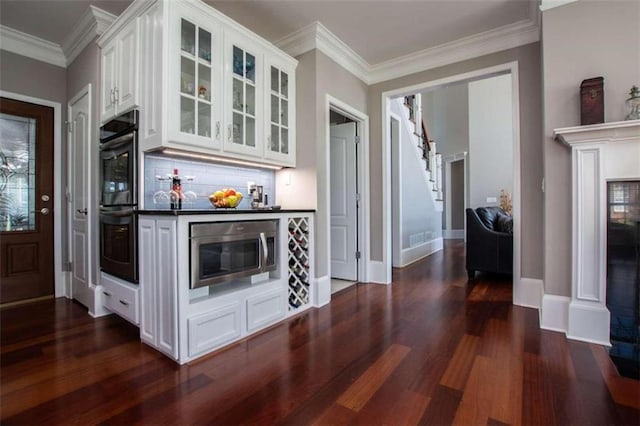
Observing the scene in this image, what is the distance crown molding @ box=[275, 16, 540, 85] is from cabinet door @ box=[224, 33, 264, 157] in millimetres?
582

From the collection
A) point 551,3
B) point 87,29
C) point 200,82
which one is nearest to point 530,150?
point 551,3

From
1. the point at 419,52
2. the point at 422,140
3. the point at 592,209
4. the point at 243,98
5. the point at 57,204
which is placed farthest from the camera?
the point at 422,140

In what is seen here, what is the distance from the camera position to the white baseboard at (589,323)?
217cm

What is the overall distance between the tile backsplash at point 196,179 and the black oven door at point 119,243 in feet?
0.69

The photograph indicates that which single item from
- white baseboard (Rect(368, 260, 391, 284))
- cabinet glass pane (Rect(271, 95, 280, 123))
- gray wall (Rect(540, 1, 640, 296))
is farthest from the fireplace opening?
cabinet glass pane (Rect(271, 95, 280, 123))

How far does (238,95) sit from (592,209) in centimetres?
285

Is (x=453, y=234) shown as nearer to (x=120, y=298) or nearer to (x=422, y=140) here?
(x=422, y=140)

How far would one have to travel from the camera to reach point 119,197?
2.58 meters

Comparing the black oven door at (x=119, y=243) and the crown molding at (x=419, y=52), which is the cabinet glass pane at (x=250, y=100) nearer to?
the crown molding at (x=419, y=52)

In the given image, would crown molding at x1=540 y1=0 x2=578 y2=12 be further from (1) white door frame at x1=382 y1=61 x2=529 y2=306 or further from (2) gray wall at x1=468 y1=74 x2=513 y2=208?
(2) gray wall at x1=468 y1=74 x2=513 y2=208

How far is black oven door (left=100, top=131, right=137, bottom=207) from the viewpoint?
2.44 meters

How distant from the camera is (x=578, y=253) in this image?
7.43 feet

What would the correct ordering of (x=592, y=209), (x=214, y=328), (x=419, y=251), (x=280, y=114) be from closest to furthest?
1. (x=214, y=328)
2. (x=592, y=209)
3. (x=280, y=114)
4. (x=419, y=251)

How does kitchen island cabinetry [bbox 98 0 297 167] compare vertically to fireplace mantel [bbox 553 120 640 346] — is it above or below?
above
